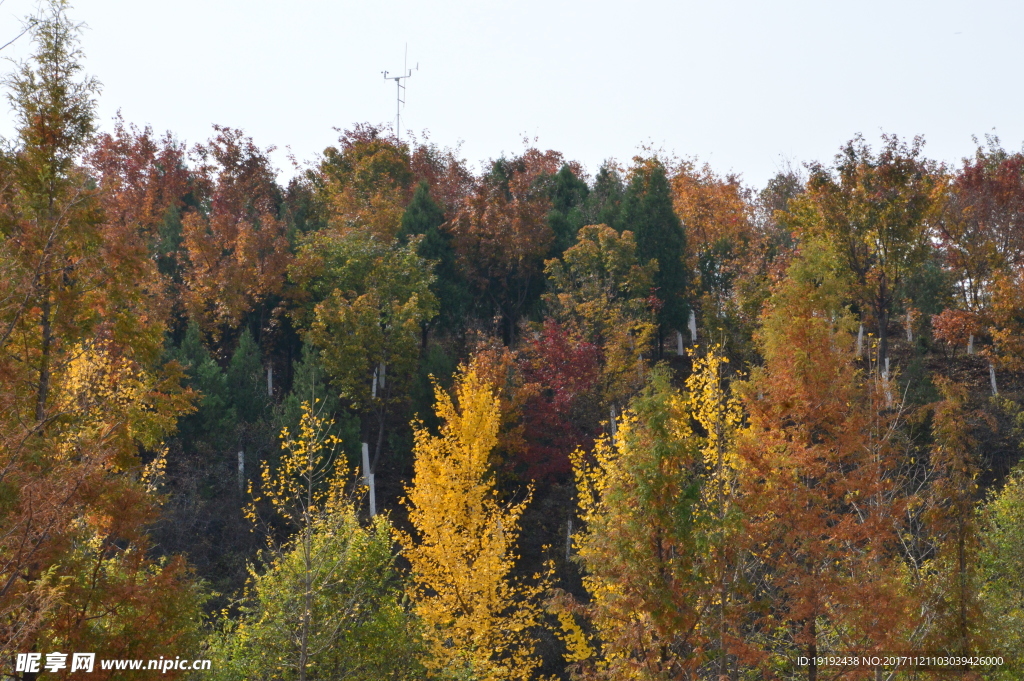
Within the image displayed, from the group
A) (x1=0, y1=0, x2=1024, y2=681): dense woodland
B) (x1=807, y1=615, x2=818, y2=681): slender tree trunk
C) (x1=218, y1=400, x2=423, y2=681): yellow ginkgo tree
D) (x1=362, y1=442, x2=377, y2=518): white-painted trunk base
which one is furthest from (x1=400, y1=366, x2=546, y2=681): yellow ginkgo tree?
(x1=807, y1=615, x2=818, y2=681): slender tree trunk

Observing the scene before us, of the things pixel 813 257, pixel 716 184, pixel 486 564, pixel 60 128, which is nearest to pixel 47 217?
pixel 60 128

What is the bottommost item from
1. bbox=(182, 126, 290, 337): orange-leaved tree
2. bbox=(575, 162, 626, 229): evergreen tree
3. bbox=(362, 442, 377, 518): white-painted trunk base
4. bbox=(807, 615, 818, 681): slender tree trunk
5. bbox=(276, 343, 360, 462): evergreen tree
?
bbox=(807, 615, 818, 681): slender tree trunk

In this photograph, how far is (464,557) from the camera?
22281 mm

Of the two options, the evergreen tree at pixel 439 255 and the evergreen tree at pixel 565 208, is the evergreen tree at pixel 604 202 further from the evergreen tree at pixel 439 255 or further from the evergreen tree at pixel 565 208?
the evergreen tree at pixel 439 255

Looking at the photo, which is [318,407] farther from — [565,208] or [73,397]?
[565,208]

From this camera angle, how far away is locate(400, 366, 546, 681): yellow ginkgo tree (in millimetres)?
20562

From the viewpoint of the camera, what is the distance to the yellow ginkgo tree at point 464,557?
20.6 metres

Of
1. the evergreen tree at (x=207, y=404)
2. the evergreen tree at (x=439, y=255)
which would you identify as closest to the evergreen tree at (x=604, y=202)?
the evergreen tree at (x=439, y=255)

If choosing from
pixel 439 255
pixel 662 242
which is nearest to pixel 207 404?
pixel 439 255

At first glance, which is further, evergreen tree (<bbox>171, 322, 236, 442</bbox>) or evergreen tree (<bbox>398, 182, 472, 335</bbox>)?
evergreen tree (<bbox>398, 182, 472, 335</bbox>)

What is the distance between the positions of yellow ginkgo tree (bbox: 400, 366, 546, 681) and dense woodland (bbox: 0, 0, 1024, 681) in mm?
110

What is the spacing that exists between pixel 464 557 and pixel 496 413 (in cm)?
445

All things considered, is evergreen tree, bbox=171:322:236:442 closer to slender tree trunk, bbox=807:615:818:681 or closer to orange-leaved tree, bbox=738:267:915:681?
orange-leaved tree, bbox=738:267:915:681

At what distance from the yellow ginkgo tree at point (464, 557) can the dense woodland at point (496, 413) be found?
0.11 metres
